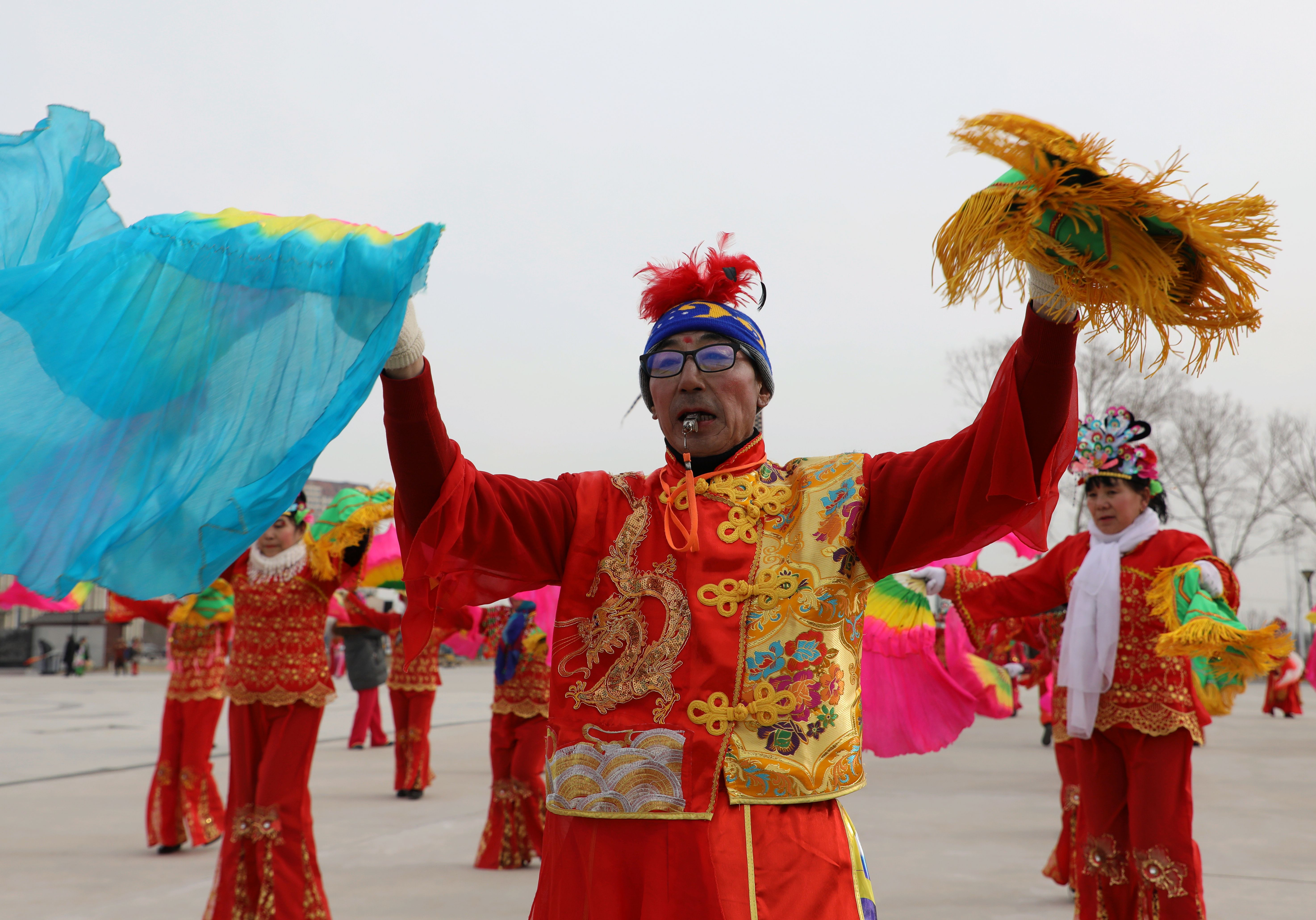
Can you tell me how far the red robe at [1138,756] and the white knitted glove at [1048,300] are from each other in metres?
3.23

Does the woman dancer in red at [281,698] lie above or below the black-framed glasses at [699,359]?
below

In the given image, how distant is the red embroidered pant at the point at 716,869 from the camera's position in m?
2.02

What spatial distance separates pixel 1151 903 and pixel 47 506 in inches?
170

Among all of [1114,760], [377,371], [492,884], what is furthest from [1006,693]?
[377,371]

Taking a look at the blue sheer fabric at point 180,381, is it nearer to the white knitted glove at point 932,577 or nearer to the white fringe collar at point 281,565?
the white knitted glove at point 932,577

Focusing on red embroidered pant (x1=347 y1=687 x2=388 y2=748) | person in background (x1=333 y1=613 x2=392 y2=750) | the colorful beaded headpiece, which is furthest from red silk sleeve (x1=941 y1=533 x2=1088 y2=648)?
red embroidered pant (x1=347 y1=687 x2=388 y2=748)

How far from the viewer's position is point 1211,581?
469 centimetres

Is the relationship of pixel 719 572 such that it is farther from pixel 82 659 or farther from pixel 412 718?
pixel 82 659

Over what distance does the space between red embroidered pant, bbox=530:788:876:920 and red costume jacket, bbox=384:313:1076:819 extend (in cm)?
4

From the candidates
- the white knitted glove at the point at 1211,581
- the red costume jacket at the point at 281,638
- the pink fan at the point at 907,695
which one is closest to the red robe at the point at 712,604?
the pink fan at the point at 907,695

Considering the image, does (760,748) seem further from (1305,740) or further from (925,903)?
(1305,740)

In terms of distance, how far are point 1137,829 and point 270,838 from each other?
369 centimetres

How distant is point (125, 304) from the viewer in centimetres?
204

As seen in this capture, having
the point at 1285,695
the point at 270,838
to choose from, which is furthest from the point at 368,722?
the point at 1285,695
